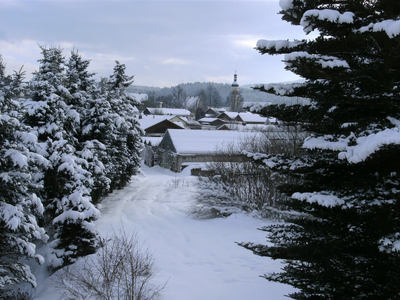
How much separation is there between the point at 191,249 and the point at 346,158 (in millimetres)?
11419

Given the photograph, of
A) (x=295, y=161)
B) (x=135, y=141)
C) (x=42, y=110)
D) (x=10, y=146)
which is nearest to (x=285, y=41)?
(x=295, y=161)

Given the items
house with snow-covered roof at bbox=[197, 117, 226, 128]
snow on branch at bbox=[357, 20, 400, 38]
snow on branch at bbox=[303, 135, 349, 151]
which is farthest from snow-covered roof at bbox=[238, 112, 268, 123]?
snow on branch at bbox=[357, 20, 400, 38]

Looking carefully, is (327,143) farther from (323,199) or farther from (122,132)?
(122,132)

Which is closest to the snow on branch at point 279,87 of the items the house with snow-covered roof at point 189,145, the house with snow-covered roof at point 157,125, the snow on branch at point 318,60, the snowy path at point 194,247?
the snow on branch at point 318,60

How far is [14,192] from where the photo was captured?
1162 cm

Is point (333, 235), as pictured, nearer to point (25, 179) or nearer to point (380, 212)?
point (380, 212)

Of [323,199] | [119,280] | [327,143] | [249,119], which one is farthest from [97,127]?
[249,119]

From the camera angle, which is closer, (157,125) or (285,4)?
(285,4)

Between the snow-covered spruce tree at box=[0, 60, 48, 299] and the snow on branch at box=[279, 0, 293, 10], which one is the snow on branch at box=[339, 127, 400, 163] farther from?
the snow-covered spruce tree at box=[0, 60, 48, 299]

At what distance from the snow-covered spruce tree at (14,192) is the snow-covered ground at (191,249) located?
5.76 feet

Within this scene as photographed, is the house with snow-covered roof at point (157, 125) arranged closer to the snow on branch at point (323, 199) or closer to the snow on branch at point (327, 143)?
the snow on branch at point (327, 143)

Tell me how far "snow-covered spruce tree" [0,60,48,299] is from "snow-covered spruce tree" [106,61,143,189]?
1233cm

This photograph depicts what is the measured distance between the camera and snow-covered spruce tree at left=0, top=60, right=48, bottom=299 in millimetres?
10867

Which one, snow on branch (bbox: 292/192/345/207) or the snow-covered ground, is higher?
snow on branch (bbox: 292/192/345/207)
